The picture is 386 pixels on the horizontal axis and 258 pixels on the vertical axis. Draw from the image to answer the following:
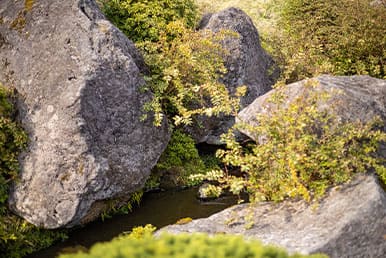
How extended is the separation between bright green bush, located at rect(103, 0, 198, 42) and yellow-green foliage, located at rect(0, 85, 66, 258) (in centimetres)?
363

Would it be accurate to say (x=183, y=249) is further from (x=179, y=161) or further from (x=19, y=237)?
(x=179, y=161)

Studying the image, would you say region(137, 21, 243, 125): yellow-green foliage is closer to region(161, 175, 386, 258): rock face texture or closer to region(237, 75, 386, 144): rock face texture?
region(237, 75, 386, 144): rock face texture

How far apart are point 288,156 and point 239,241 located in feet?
8.59

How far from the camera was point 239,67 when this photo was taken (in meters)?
10.1

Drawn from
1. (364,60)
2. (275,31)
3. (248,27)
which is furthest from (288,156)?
(275,31)

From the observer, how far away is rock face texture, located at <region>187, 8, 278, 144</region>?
9773mm

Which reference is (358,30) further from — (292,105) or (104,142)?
(104,142)

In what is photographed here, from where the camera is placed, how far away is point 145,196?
342 inches

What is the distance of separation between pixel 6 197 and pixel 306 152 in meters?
4.20

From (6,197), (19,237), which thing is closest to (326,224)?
(19,237)

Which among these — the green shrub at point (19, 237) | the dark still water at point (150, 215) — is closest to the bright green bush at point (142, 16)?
the dark still water at point (150, 215)

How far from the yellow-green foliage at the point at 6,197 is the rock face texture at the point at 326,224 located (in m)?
2.28

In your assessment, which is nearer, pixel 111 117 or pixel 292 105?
pixel 292 105

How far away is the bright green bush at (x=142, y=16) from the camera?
9.99 metres
